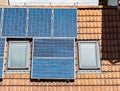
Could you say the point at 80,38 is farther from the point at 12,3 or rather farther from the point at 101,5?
the point at 12,3

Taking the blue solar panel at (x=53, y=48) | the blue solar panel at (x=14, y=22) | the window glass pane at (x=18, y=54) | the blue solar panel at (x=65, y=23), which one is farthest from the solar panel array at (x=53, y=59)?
the blue solar panel at (x=14, y=22)

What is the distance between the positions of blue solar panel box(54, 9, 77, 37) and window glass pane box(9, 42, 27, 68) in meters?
1.49

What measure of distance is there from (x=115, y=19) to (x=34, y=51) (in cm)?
389

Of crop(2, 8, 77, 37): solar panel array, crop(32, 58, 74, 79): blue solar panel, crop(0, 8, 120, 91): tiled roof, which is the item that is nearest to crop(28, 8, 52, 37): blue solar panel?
crop(2, 8, 77, 37): solar panel array

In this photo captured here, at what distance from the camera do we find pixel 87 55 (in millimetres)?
15008

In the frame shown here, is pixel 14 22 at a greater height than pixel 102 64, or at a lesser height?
greater

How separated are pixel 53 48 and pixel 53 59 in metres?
0.50

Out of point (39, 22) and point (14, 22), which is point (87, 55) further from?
point (14, 22)

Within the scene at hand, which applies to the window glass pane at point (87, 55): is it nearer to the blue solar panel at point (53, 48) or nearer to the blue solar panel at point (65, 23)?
the blue solar panel at point (53, 48)

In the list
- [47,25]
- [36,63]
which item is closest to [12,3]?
[47,25]

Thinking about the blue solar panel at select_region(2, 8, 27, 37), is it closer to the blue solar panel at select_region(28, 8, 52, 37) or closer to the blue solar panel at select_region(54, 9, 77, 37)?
the blue solar panel at select_region(28, 8, 52, 37)

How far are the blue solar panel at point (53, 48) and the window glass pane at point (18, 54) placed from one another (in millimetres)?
489

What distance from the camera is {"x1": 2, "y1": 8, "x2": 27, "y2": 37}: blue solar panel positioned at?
15.2 meters

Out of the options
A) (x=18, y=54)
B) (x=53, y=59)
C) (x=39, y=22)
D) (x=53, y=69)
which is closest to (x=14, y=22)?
(x=39, y=22)
